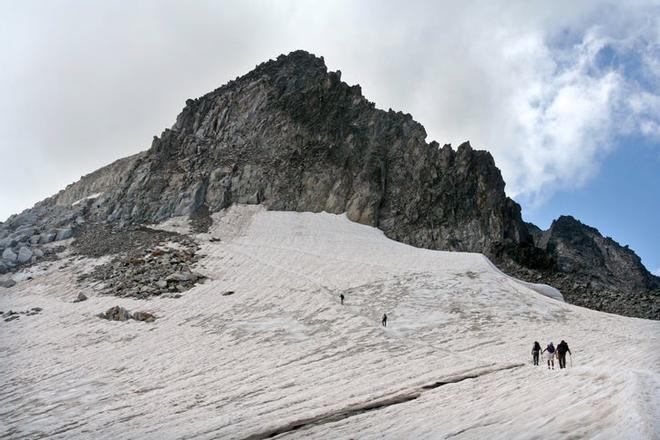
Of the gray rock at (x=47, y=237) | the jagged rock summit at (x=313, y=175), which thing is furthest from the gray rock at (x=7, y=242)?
the gray rock at (x=47, y=237)

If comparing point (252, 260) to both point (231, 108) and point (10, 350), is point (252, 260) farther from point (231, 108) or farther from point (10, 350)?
point (231, 108)

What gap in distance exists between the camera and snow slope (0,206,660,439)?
11352 mm

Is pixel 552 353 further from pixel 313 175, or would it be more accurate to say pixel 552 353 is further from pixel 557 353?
pixel 313 175

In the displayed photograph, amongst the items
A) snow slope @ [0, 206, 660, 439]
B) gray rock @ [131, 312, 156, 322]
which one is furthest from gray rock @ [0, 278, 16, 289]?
gray rock @ [131, 312, 156, 322]

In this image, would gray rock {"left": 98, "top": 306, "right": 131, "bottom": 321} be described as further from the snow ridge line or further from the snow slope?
the snow ridge line

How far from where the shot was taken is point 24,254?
1641 inches

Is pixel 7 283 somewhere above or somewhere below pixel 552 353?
above

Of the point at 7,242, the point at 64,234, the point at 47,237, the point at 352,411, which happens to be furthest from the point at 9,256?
the point at 352,411

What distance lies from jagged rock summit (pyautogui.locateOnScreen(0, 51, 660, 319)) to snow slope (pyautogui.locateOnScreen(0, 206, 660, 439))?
14767mm

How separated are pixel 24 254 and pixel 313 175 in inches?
1210

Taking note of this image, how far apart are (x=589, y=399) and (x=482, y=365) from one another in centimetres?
679

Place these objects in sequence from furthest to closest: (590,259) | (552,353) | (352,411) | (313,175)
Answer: (590,259) → (313,175) → (552,353) → (352,411)

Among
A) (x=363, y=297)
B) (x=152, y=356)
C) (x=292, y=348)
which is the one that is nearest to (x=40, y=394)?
(x=152, y=356)

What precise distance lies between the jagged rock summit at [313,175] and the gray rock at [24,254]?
7.64 ft
